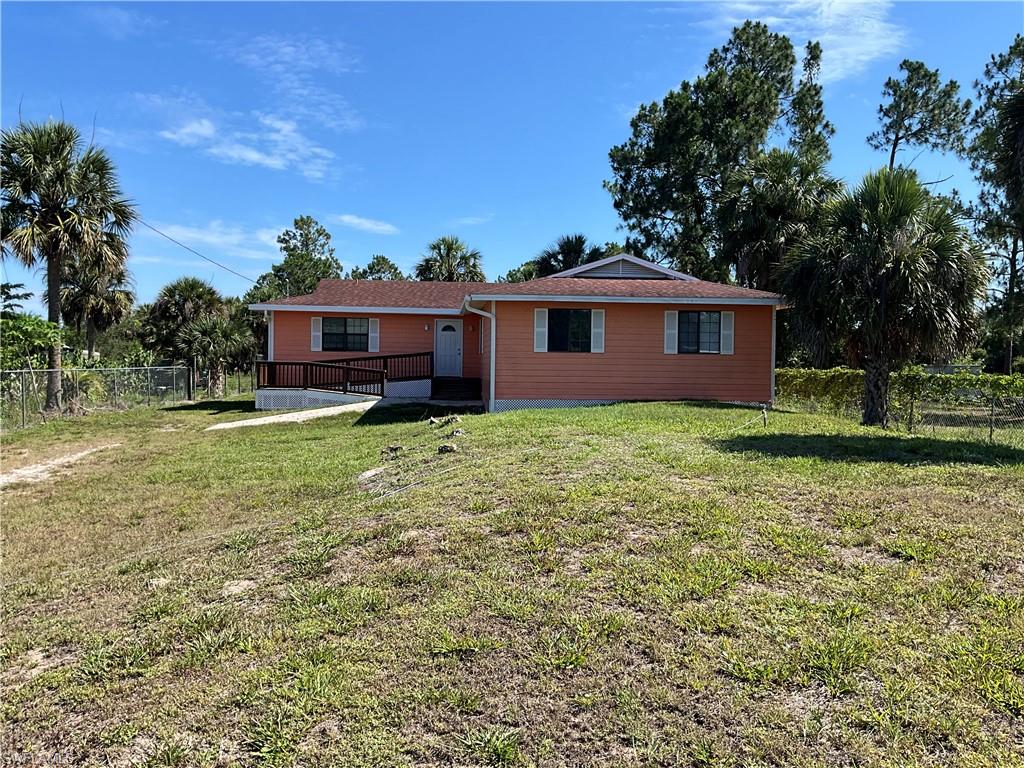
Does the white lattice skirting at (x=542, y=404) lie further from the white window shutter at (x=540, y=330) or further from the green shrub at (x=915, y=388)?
the green shrub at (x=915, y=388)

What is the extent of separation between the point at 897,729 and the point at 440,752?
5.85ft

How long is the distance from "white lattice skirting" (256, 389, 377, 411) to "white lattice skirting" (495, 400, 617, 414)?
4699 millimetres

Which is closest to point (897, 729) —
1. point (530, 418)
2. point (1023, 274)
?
point (530, 418)

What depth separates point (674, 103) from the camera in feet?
96.6

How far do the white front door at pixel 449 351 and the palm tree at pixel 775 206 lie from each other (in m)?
10.7

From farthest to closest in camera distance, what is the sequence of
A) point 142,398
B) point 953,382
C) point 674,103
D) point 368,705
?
point 674,103, point 142,398, point 953,382, point 368,705

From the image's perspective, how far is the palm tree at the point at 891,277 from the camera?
1067 centimetres

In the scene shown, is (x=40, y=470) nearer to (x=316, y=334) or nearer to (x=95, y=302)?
(x=316, y=334)

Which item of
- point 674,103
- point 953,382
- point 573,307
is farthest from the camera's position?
point 674,103

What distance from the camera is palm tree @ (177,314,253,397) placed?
964 inches

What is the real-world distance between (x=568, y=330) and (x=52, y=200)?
516 inches

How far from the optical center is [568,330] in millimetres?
14727

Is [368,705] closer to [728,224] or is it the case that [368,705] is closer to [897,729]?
[897,729]

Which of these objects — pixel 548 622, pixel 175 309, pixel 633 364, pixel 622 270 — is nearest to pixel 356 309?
pixel 622 270
